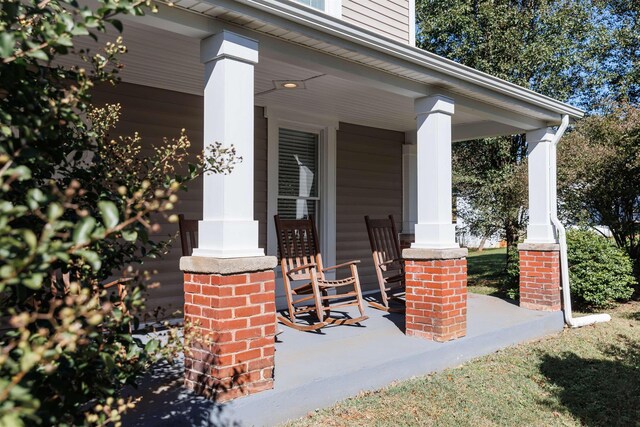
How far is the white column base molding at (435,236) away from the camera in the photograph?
4551 millimetres

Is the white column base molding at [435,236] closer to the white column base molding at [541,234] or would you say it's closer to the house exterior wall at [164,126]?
the white column base molding at [541,234]

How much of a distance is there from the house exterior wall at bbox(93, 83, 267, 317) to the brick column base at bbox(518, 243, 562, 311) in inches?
150

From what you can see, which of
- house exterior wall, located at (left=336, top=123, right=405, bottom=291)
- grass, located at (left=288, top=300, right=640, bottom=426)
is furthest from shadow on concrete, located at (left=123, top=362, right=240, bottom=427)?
house exterior wall, located at (left=336, top=123, right=405, bottom=291)

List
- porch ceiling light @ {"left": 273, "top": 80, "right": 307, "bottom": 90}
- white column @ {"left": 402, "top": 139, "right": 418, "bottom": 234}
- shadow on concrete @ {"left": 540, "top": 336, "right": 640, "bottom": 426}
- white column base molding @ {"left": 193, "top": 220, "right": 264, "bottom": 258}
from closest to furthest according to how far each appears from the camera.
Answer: white column base molding @ {"left": 193, "top": 220, "right": 264, "bottom": 258} < shadow on concrete @ {"left": 540, "top": 336, "right": 640, "bottom": 426} < porch ceiling light @ {"left": 273, "top": 80, "right": 307, "bottom": 90} < white column @ {"left": 402, "top": 139, "right": 418, "bottom": 234}

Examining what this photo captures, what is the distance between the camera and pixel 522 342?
17.3 feet

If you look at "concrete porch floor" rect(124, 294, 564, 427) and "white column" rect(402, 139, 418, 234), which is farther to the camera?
"white column" rect(402, 139, 418, 234)

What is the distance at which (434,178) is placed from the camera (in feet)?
15.1

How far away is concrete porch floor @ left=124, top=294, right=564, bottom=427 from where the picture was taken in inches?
112

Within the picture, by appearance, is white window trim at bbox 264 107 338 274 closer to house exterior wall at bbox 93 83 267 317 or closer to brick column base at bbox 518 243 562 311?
house exterior wall at bbox 93 83 267 317

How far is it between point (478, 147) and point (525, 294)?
554cm

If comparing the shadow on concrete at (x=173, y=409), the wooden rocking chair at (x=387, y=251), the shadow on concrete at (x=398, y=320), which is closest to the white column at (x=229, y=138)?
the shadow on concrete at (x=173, y=409)

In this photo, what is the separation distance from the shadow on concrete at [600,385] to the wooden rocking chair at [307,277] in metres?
1.68

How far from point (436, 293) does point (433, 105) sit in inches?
64.5

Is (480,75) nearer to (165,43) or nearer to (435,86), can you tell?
(435,86)
